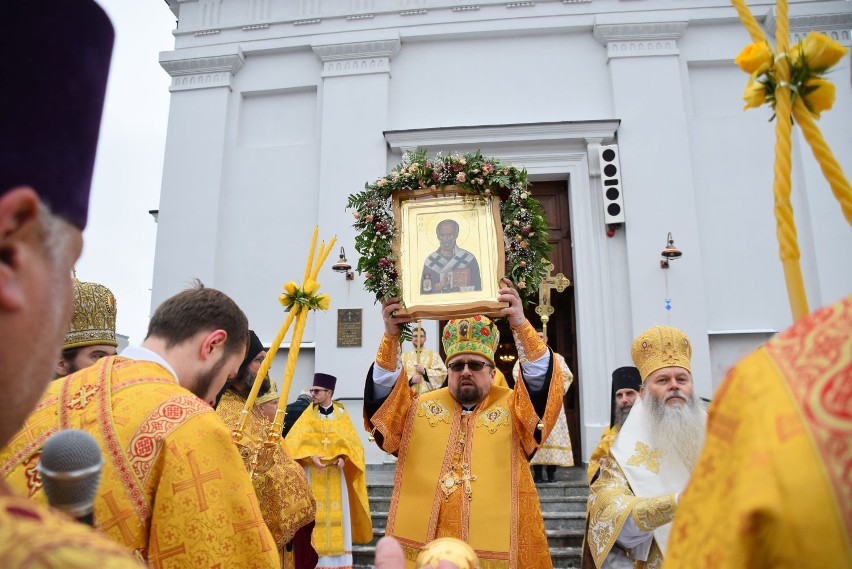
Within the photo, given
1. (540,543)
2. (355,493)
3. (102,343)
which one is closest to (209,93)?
(355,493)

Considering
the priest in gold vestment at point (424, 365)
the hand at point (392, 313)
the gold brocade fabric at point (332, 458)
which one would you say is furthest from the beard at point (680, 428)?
the priest in gold vestment at point (424, 365)

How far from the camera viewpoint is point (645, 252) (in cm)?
947

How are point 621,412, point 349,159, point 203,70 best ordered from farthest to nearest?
point 203,70
point 349,159
point 621,412

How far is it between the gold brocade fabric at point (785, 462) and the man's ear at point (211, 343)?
1.82 metres

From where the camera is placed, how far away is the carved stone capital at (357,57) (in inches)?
421

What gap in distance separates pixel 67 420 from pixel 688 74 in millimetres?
10894

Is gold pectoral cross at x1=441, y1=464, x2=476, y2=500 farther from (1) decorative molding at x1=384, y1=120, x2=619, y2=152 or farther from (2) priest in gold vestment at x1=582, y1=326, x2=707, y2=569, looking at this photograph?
(1) decorative molding at x1=384, y1=120, x2=619, y2=152

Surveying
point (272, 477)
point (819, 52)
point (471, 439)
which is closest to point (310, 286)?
point (272, 477)

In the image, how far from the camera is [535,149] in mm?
10242

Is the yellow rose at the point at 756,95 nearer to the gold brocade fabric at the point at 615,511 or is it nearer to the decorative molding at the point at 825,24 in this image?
the gold brocade fabric at the point at 615,511

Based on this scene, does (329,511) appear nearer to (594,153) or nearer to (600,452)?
(600,452)

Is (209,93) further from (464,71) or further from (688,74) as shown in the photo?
(688,74)

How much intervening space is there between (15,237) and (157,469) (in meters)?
1.34

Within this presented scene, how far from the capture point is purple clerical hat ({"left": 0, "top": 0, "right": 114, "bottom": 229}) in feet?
2.67
